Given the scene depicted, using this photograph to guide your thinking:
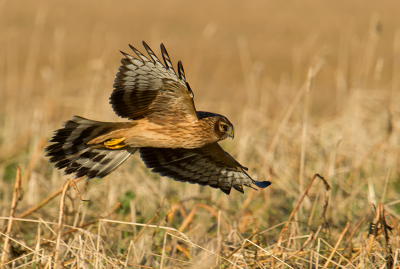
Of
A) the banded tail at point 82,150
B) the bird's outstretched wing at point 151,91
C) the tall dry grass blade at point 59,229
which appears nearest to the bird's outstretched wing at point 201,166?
the banded tail at point 82,150

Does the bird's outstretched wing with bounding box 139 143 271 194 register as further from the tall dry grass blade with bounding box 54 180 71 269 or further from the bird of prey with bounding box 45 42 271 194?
the tall dry grass blade with bounding box 54 180 71 269

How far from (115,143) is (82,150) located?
0.34 m

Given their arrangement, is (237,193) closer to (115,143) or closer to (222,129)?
(222,129)

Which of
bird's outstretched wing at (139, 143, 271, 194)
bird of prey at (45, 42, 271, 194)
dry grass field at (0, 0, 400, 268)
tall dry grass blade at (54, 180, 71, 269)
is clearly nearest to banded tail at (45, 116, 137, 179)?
bird of prey at (45, 42, 271, 194)

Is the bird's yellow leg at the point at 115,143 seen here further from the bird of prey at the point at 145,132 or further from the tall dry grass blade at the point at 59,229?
the tall dry grass blade at the point at 59,229

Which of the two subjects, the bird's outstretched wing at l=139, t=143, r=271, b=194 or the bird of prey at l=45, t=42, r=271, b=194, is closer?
the bird of prey at l=45, t=42, r=271, b=194

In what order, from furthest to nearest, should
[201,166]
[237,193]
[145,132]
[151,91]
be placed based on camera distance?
[237,193] < [201,166] < [145,132] < [151,91]

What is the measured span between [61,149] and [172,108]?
1.11 metres

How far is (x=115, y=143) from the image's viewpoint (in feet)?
14.4

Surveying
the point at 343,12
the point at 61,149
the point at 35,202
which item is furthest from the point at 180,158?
the point at 343,12

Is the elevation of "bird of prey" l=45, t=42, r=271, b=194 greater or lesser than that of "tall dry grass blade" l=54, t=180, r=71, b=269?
greater

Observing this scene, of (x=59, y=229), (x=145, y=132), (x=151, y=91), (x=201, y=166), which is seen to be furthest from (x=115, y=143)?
(x=59, y=229)

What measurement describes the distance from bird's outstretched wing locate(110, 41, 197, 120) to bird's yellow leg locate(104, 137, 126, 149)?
0.78 ft

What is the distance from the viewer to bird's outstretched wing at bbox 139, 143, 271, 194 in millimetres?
4605
